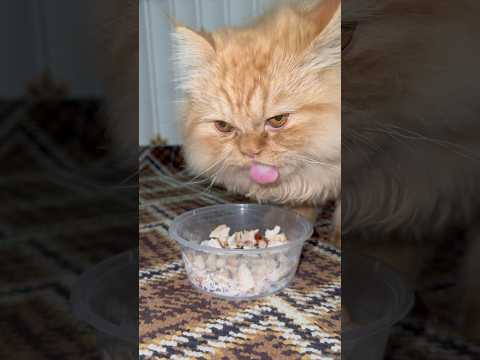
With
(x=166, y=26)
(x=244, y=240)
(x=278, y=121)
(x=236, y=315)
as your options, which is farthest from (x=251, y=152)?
(x=166, y=26)

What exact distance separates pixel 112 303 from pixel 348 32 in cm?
26

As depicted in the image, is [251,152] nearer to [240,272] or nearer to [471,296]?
[240,272]

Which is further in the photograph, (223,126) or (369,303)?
(223,126)

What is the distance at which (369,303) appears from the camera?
0.99 ft

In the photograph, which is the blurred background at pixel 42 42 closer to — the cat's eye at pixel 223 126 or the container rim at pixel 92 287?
the container rim at pixel 92 287

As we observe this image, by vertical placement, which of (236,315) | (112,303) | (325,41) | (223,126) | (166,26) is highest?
(166,26)

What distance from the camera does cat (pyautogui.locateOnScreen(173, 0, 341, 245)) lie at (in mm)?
927

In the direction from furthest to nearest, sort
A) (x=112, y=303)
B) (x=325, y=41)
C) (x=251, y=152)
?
(x=251, y=152) → (x=325, y=41) → (x=112, y=303)

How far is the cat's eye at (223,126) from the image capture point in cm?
101

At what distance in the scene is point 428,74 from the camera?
226mm

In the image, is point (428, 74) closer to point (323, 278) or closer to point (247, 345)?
point (247, 345)

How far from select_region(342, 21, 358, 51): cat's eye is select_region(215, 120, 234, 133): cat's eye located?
0.74 meters

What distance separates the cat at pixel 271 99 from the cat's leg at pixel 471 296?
630 mm

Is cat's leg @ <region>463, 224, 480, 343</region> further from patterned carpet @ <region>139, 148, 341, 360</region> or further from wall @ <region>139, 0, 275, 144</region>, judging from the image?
wall @ <region>139, 0, 275, 144</region>
